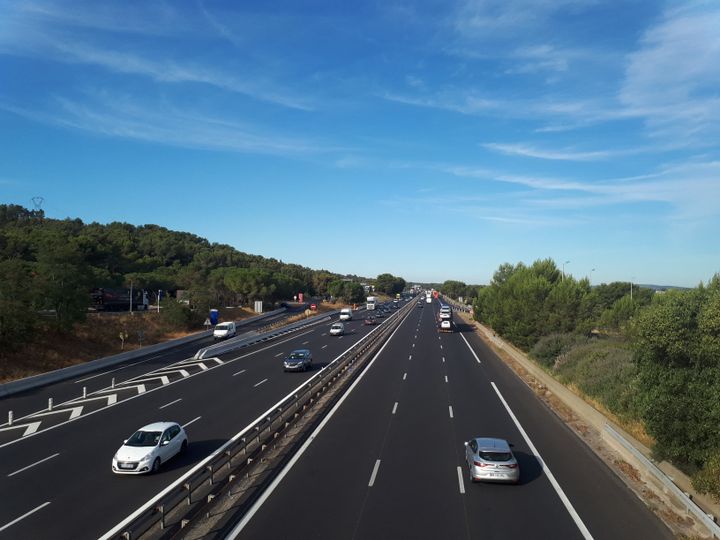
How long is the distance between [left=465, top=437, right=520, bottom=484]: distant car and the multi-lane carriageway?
0.30 meters

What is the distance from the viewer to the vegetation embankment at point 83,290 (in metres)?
37.7

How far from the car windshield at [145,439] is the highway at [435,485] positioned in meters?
3.98

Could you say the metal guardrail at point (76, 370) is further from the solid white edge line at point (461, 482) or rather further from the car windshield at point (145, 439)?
the solid white edge line at point (461, 482)

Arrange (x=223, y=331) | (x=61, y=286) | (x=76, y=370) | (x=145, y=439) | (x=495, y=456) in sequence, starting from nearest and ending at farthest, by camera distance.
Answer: (x=495, y=456), (x=145, y=439), (x=76, y=370), (x=61, y=286), (x=223, y=331)

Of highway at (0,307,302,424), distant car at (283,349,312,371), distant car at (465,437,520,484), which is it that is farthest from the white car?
distant car at (283,349,312,371)

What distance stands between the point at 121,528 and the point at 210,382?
22305 millimetres

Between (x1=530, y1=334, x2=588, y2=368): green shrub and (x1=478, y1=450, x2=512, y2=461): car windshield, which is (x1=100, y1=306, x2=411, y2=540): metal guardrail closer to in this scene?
(x1=478, y1=450, x2=512, y2=461): car windshield

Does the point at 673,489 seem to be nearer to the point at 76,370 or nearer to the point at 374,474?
the point at 374,474

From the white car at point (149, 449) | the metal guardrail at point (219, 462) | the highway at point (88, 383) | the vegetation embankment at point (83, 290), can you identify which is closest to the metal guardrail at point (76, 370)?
the highway at point (88, 383)

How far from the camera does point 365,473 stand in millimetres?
14289

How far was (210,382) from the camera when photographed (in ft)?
101

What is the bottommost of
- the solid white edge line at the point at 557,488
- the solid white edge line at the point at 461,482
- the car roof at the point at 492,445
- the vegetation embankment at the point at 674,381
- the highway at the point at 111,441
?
the highway at the point at 111,441

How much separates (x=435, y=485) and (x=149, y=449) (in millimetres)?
8032

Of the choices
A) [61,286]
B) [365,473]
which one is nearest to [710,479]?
[365,473]
